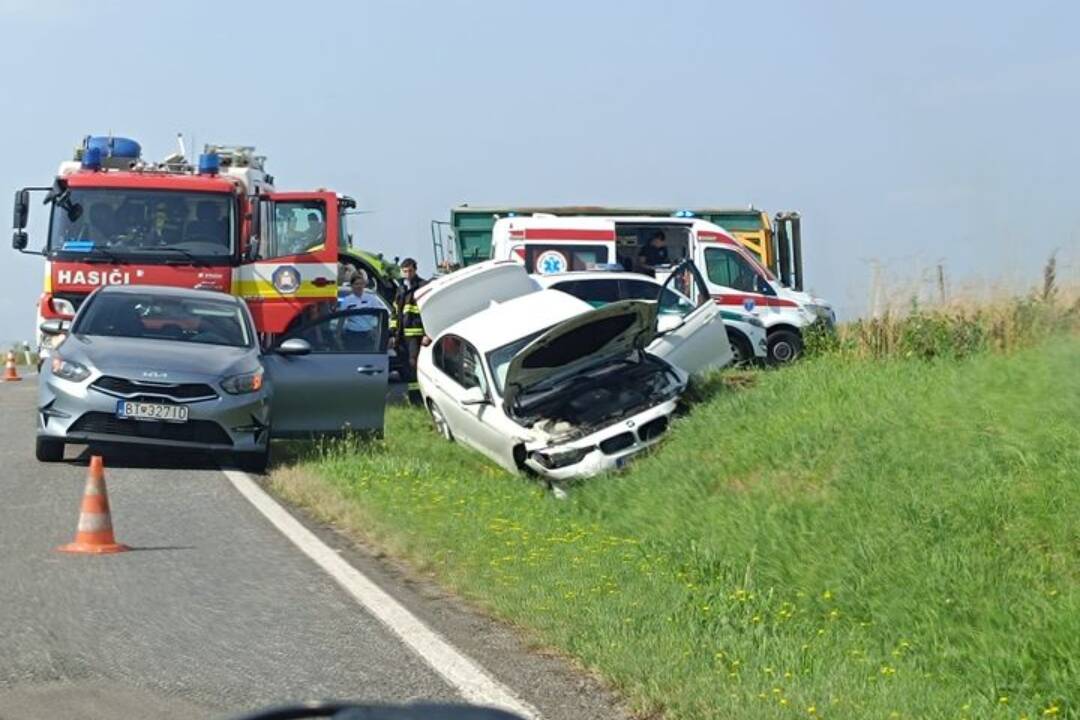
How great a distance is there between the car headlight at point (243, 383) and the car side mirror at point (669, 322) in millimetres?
4479

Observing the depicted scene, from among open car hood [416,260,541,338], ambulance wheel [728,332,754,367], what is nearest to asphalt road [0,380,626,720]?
open car hood [416,260,541,338]

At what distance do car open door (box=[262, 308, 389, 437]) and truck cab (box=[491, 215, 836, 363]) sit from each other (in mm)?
10435

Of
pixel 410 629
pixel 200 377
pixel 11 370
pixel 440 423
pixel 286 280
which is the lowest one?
Answer: pixel 410 629

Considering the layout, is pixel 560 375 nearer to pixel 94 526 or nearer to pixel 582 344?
pixel 582 344

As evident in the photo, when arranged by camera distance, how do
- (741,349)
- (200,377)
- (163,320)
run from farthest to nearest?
(741,349) < (163,320) < (200,377)

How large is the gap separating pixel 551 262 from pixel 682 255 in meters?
2.01

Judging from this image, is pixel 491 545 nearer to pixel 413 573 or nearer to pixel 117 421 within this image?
pixel 413 573

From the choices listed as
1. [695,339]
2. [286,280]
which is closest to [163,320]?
[286,280]

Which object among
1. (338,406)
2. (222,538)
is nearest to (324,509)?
(222,538)

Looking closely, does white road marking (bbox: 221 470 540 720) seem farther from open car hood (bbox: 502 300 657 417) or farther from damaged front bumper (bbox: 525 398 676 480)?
open car hood (bbox: 502 300 657 417)

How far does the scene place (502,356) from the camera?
59.5 ft

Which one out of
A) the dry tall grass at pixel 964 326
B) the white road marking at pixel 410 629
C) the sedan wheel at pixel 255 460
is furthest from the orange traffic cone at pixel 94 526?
the dry tall grass at pixel 964 326

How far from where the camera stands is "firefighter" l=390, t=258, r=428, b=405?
25.2m

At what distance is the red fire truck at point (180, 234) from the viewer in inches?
807
